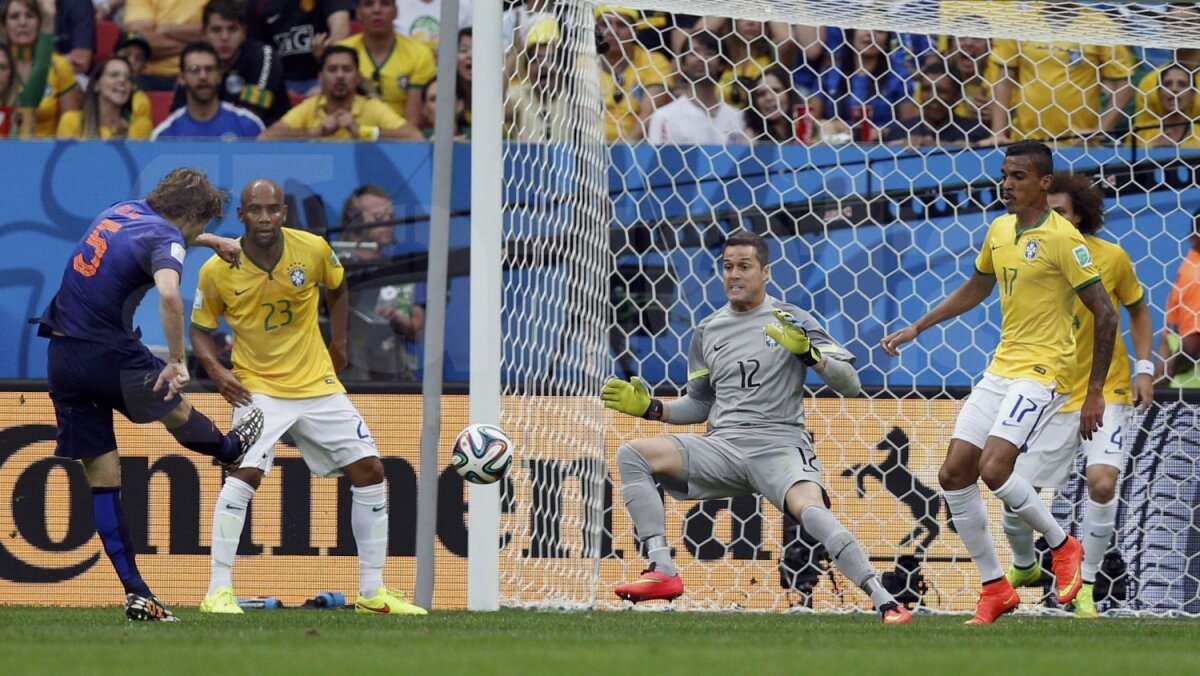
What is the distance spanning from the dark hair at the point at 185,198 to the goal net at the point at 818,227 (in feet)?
6.50

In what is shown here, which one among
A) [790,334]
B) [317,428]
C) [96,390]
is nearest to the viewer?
[96,390]

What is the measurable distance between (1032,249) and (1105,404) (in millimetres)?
1246

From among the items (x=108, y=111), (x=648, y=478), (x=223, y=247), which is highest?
(x=108, y=111)

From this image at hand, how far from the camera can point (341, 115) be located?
10656 millimetres

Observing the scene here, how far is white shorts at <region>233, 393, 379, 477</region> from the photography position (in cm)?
721

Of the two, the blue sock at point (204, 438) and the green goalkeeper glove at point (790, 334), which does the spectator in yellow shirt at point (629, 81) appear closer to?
the green goalkeeper glove at point (790, 334)

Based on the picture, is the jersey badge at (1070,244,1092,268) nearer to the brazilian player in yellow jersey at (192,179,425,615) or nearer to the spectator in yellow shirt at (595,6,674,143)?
the brazilian player in yellow jersey at (192,179,425,615)

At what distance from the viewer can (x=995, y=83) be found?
10.3 metres

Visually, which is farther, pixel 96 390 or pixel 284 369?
pixel 284 369

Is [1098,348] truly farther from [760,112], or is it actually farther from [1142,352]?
[760,112]

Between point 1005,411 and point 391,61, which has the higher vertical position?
point 391,61

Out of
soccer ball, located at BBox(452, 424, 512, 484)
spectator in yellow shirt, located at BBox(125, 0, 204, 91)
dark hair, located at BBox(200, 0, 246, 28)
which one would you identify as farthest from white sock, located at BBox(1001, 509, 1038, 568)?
spectator in yellow shirt, located at BBox(125, 0, 204, 91)

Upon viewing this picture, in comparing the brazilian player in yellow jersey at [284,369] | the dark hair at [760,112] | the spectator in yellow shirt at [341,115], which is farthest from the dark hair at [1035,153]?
the spectator in yellow shirt at [341,115]

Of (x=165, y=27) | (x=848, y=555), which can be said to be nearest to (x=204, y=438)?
(x=848, y=555)
